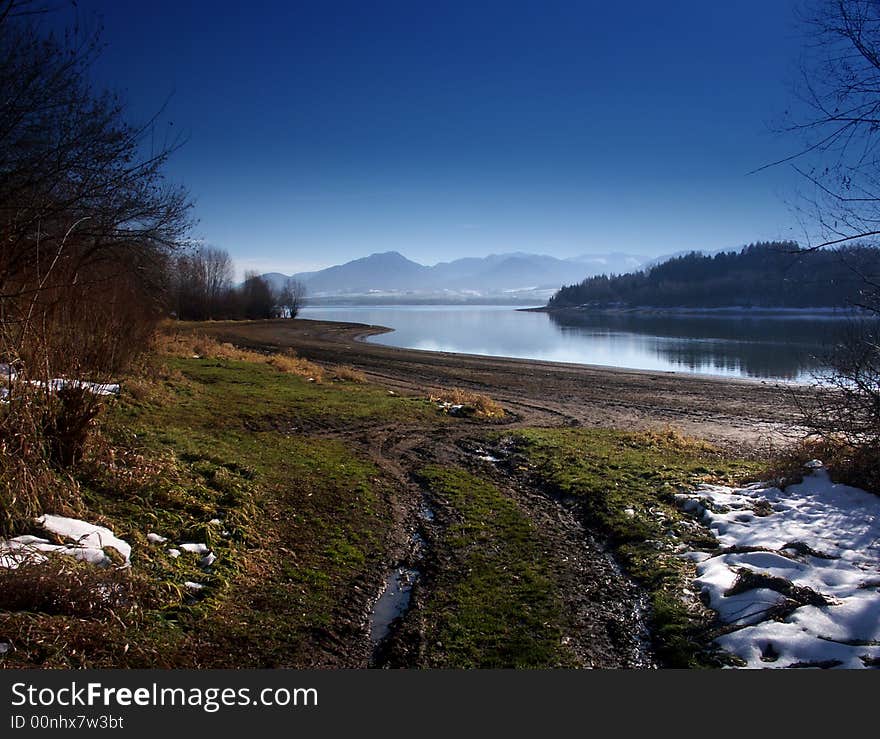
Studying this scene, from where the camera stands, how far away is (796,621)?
4.49 meters

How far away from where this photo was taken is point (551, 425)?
15.4 metres

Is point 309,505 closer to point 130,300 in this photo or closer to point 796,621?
point 796,621

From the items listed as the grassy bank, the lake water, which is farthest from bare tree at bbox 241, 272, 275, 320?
the grassy bank

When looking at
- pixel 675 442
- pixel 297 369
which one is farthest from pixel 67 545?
pixel 297 369

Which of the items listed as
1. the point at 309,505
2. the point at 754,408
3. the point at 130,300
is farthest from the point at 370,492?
the point at 754,408

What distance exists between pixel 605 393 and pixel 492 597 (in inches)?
741

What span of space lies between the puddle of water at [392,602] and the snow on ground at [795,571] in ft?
8.90

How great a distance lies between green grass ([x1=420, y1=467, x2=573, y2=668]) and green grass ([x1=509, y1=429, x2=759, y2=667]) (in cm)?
93

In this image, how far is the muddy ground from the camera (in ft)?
15.6

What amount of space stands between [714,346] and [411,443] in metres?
45.6

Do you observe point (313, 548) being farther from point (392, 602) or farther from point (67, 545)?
point (67, 545)

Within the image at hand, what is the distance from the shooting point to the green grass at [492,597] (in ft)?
14.8

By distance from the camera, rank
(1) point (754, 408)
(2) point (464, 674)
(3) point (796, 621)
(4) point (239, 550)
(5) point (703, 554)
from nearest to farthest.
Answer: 1. (2) point (464, 674)
2. (3) point (796, 621)
3. (4) point (239, 550)
4. (5) point (703, 554)
5. (1) point (754, 408)

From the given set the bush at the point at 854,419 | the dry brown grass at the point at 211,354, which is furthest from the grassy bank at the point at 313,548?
the dry brown grass at the point at 211,354
